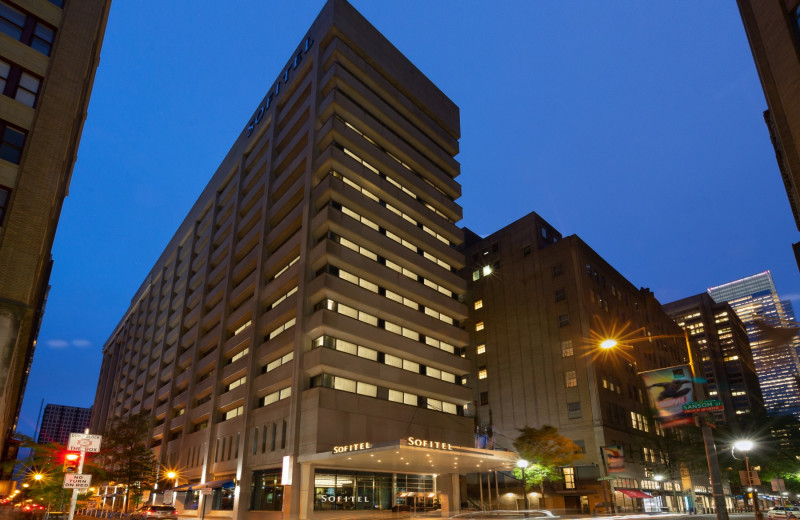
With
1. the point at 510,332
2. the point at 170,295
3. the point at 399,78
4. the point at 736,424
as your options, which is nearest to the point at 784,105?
the point at 399,78

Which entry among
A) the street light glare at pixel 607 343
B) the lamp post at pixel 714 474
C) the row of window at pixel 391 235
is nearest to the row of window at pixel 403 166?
the row of window at pixel 391 235

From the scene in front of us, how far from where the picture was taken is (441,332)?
6038cm

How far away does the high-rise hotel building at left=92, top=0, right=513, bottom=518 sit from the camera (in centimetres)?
4778

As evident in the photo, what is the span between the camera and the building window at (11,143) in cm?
2472

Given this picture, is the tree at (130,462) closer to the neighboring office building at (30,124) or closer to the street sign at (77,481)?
the neighboring office building at (30,124)

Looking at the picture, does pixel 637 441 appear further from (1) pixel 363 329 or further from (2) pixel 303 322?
(2) pixel 303 322

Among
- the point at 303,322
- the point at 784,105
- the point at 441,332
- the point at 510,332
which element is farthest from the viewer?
the point at 510,332

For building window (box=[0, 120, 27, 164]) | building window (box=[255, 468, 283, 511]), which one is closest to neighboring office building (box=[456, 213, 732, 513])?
building window (box=[255, 468, 283, 511])

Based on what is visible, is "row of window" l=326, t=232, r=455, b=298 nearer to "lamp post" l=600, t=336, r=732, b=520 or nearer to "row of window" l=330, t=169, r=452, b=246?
"row of window" l=330, t=169, r=452, b=246

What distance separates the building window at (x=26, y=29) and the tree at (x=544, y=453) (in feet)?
184

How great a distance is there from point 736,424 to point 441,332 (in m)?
63.4

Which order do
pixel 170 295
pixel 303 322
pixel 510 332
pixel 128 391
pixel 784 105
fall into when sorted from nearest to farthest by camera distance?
pixel 784 105 < pixel 303 322 < pixel 510 332 < pixel 170 295 < pixel 128 391

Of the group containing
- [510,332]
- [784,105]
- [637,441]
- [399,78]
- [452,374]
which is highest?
[399,78]

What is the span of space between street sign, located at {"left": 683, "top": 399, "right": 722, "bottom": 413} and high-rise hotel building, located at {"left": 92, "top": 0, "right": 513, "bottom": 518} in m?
20.6
